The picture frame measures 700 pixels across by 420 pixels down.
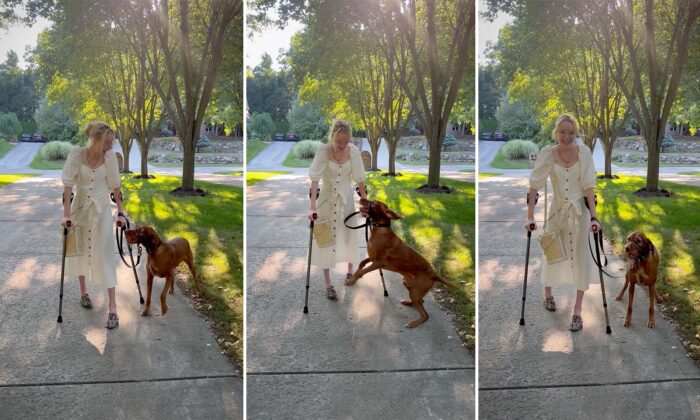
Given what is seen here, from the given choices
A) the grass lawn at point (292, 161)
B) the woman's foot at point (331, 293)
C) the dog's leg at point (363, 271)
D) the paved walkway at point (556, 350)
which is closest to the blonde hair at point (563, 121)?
the paved walkway at point (556, 350)

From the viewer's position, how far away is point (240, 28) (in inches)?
149

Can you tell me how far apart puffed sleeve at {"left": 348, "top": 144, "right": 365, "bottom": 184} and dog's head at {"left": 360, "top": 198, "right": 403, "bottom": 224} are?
0.12 metres

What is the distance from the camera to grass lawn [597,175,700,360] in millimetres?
3633

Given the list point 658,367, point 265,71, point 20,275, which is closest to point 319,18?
point 265,71

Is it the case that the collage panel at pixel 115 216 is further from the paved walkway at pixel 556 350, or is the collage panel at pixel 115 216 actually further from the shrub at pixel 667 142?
the shrub at pixel 667 142

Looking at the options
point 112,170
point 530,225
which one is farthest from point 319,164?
point 530,225

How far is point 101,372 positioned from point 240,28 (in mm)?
1923

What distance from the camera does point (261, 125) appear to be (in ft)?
12.5

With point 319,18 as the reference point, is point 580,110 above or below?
below

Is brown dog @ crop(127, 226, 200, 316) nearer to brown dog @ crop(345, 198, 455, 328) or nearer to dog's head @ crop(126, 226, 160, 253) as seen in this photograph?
dog's head @ crop(126, 226, 160, 253)

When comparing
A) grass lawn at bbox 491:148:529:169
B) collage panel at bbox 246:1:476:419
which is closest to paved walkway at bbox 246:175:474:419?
collage panel at bbox 246:1:476:419

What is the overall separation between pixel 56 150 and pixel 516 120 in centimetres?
236

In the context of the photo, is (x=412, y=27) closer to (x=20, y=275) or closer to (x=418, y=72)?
(x=418, y=72)

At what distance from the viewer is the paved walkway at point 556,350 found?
11.6 ft
